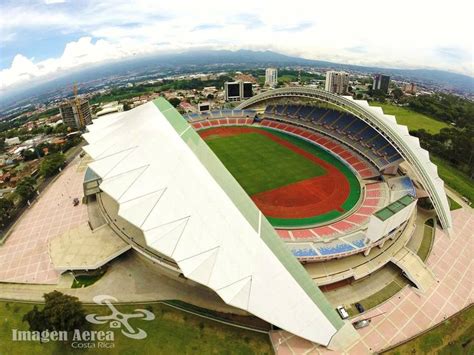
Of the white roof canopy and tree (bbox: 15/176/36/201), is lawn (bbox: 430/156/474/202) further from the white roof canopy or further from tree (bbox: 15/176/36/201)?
tree (bbox: 15/176/36/201)

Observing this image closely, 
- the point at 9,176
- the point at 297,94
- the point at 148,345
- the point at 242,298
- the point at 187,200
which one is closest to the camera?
the point at 242,298

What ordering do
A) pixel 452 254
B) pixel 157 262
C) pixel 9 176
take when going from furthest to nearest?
1. pixel 9 176
2. pixel 452 254
3. pixel 157 262

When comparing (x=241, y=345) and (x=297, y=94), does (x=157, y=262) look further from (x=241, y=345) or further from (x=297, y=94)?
(x=297, y=94)

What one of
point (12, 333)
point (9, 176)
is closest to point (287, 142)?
point (12, 333)

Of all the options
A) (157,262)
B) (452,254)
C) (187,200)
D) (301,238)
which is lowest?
(452,254)

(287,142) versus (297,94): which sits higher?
(297,94)

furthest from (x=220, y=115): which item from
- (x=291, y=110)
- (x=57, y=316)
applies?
(x=57, y=316)

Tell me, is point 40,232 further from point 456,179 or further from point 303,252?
point 456,179

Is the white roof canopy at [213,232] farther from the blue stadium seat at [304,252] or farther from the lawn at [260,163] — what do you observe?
the lawn at [260,163]
